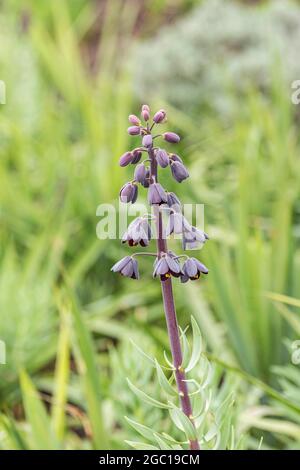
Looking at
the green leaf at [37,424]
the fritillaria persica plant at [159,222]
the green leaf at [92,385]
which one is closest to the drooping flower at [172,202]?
the fritillaria persica plant at [159,222]

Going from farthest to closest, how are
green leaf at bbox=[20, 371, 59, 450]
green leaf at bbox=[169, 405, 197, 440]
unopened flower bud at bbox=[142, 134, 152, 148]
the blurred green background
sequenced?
the blurred green background < green leaf at bbox=[20, 371, 59, 450] < green leaf at bbox=[169, 405, 197, 440] < unopened flower bud at bbox=[142, 134, 152, 148]

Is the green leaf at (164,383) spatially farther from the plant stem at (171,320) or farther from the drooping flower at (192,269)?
the drooping flower at (192,269)

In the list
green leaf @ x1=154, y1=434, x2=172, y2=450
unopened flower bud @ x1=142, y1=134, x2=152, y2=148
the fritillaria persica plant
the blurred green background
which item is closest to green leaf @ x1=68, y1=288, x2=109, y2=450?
the blurred green background

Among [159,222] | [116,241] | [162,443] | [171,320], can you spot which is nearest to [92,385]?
[162,443]

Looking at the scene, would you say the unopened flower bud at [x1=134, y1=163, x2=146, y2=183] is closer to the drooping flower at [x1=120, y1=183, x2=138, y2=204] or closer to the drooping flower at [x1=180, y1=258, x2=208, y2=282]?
the drooping flower at [x1=120, y1=183, x2=138, y2=204]

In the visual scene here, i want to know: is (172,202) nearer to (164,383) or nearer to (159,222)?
(159,222)

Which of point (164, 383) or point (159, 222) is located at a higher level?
point (159, 222)
